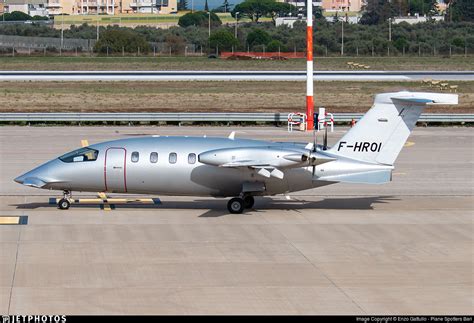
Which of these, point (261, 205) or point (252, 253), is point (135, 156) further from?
point (252, 253)

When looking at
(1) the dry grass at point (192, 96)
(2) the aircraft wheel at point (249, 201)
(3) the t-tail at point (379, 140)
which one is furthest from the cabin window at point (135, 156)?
(1) the dry grass at point (192, 96)

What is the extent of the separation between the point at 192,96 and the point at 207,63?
4541 centimetres

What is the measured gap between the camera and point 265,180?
29203 millimetres

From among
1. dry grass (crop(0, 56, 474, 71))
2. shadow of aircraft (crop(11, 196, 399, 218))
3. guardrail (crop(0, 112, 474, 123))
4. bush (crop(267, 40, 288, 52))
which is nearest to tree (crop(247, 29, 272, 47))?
bush (crop(267, 40, 288, 52))

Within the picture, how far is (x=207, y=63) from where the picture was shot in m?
116

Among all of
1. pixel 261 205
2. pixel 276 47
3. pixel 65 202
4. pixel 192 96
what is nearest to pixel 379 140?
pixel 261 205

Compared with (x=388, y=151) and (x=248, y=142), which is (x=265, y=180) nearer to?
(x=248, y=142)

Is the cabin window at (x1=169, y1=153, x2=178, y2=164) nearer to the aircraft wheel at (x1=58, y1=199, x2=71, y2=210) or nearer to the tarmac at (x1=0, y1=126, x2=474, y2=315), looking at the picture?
the tarmac at (x1=0, y1=126, x2=474, y2=315)

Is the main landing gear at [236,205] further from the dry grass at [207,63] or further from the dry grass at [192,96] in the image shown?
the dry grass at [207,63]

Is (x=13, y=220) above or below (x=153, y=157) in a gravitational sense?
below

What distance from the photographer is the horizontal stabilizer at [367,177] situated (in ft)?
94.5

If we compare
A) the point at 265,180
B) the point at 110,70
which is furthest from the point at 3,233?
the point at 110,70

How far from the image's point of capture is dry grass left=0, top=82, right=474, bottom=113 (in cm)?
6494

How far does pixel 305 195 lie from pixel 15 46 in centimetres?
12428
